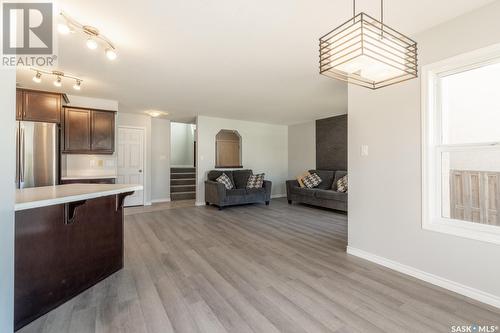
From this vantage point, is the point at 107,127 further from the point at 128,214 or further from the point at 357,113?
the point at 357,113

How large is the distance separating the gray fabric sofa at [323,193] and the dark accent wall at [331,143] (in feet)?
1.07

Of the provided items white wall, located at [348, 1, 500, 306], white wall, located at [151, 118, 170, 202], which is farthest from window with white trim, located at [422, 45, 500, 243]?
white wall, located at [151, 118, 170, 202]

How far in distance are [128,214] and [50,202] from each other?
3620mm

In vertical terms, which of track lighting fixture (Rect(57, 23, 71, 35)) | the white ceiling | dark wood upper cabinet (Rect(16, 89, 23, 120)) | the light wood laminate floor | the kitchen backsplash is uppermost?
the white ceiling

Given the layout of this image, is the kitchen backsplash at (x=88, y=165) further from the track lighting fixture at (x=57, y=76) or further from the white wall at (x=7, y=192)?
the white wall at (x=7, y=192)

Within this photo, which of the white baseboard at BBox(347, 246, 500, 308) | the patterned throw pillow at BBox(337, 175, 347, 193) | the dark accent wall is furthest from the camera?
the dark accent wall

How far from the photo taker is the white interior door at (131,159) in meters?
5.66

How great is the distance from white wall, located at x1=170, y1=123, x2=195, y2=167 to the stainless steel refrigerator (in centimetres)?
607

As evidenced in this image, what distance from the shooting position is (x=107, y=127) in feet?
14.8

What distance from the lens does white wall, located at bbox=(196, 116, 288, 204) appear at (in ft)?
20.3

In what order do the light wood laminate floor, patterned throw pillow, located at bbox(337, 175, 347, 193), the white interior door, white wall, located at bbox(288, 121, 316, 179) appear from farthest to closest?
white wall, located at bbox(288, 121, 316, 179) < the white interior door < patterned throw pillow, located at bbox(337, 175, 347, 193) < the light wood laminate floor

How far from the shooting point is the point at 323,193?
5.41 metres

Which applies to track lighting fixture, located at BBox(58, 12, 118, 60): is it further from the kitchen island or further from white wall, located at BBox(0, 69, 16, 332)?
the kitchen island

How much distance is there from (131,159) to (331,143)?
17.1ft
